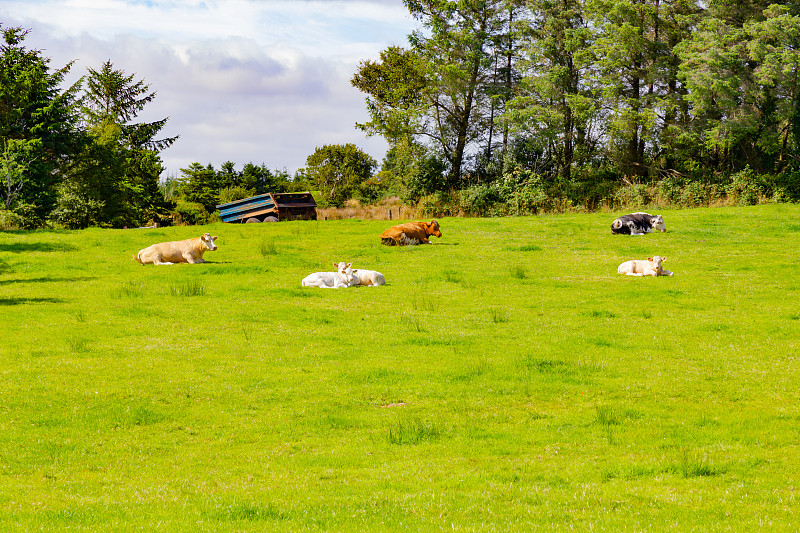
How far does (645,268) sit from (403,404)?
1588 cm

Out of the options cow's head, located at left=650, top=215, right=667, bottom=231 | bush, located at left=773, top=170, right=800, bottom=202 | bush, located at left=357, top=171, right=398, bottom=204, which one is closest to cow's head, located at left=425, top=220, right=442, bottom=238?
cow's head, located at left=650, top=215, right=667, bottom=231

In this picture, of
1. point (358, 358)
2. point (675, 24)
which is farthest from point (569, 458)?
point (675, 24)

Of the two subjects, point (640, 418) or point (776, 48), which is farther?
point (776, 48)

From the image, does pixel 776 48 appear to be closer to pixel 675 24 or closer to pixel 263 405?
pixel 675 24

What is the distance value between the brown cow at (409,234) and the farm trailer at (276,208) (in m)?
17.8

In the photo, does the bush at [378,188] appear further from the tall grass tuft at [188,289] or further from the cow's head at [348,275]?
the tall grass tuft at [188,289]

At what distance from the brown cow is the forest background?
18408mm

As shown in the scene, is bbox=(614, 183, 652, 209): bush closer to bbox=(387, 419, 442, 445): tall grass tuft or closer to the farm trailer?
the farm trailer

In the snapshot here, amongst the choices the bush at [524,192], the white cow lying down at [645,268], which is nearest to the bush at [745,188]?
the bush at [524,192]

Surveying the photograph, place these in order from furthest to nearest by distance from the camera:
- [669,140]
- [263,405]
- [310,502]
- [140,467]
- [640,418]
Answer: [669,140], [263,405], [640,418], [140,467], [310,502]

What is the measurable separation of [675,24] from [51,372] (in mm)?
54325

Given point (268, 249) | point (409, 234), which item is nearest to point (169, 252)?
point (268, 249)

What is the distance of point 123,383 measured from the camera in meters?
12.1

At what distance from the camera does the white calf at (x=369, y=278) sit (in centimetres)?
2312
